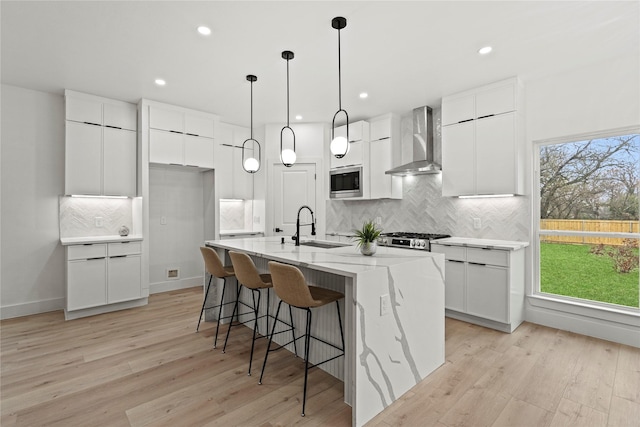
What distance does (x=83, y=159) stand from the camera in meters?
4.10

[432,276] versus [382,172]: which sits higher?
[382,172]

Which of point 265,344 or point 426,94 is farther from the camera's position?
point 426,94

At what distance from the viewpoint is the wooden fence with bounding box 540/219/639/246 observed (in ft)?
10.5

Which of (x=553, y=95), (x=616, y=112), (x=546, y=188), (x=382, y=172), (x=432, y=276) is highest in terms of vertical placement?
(x=553, y=95)

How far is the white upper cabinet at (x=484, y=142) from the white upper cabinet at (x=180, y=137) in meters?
3.50

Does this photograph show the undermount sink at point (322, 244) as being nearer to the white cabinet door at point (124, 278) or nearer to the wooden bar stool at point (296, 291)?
the wooden bar stool at point (296, 291)

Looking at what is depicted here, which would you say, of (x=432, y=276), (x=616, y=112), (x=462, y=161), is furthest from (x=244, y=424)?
(x=616, y=112)

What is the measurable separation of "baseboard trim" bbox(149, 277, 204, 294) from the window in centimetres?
498

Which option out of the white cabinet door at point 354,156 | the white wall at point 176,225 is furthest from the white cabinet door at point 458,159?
the white wall at point 176,225

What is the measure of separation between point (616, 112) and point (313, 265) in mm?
3452

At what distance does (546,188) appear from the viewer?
3.73 meters

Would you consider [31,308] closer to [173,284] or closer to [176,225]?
[173,284]

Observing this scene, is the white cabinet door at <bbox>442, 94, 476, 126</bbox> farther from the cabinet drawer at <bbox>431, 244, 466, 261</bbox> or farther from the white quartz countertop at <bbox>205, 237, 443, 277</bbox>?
the white quartz countertop at <bbox>205, 237, 443, 277</bbox>

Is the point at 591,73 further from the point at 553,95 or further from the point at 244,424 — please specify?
the point at 244,424
